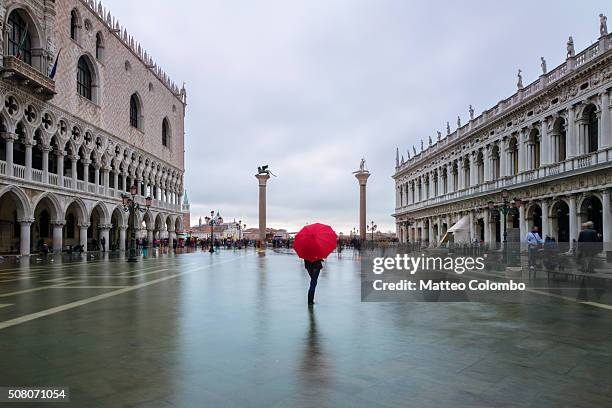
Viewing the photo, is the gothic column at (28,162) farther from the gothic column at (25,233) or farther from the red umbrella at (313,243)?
the red umbrella at (313,243)

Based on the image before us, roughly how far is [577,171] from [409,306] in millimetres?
24087

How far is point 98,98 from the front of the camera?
4259 centimetres

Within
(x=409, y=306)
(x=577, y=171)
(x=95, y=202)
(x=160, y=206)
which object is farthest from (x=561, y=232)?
(x=160, y=206)

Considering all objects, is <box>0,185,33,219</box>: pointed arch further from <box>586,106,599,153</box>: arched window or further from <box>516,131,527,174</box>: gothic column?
<box>586,106,599,153</box>: arched window

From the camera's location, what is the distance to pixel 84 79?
4162 cm

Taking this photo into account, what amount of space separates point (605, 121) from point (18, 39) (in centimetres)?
3892

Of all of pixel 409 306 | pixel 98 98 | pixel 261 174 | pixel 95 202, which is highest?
pixel 98 98

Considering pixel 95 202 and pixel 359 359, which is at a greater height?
pixel 95 202

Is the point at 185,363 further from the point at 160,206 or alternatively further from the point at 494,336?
the point at 160,206

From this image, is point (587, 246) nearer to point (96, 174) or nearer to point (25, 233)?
point (25, 233)

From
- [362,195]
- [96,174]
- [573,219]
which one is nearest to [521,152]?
[573,219]

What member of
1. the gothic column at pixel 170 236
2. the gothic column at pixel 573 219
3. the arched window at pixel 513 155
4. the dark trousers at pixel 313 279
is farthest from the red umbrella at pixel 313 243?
the gothic column at pixel 170 236

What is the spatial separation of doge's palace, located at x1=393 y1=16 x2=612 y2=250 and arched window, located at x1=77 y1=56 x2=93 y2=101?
35198 mm

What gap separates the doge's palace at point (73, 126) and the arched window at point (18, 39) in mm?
89
